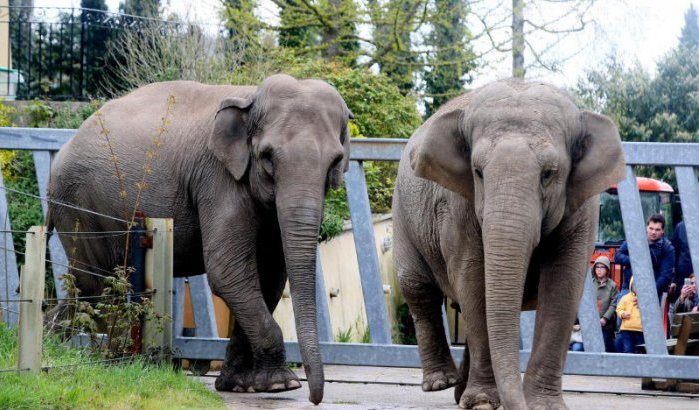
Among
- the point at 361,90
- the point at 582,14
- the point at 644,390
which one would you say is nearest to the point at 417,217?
the point at 644,390

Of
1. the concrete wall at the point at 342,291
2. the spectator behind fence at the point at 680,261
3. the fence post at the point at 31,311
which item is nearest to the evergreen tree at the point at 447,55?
the concrete wall at the point at 342,291

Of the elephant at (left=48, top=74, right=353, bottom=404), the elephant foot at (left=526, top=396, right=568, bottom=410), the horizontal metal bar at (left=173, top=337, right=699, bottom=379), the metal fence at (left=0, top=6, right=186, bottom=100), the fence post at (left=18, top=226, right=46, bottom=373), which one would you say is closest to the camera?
the fence post at (left=18, top=226, right=46, bottom=373)

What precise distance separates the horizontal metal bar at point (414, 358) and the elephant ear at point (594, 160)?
211cm

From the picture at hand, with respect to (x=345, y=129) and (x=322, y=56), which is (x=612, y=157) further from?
(x=322, y=56)

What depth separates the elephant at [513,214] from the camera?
7.06m

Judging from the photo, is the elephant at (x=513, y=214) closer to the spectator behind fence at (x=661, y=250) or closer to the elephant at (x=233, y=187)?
the elephant at (x=233, y=187)

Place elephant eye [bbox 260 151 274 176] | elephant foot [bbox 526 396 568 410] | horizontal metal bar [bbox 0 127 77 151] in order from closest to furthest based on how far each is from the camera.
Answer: elephant foot [bbox 526 396 568 410] < elephant eye [bbox 260 151 274 176] < horizontal metal bar [bbox 0 127 77 151]

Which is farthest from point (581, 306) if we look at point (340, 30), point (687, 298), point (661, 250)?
point (340, 30)

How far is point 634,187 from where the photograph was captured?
32.8ft

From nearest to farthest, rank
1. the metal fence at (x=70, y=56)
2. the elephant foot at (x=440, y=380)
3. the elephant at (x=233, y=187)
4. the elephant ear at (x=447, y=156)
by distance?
the elephant ear at (x=447, y=156)
the elephant at (x=233, y=187)
the elephant foot at (x=440, y=380)
the metal fence at (x=70, y=56)

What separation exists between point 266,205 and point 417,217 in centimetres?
113

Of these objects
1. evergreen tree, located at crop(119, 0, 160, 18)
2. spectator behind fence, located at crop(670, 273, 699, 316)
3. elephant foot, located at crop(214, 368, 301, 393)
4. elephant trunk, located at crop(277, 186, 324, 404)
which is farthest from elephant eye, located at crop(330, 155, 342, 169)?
evergreen tree, located at crop(119, 0, 160, 18)

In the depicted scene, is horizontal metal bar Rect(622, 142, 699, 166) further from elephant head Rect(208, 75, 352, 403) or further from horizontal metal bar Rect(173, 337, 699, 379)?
elephant head Rect(208, 75, 352, 403)

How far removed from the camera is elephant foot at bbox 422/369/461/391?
9.12m
